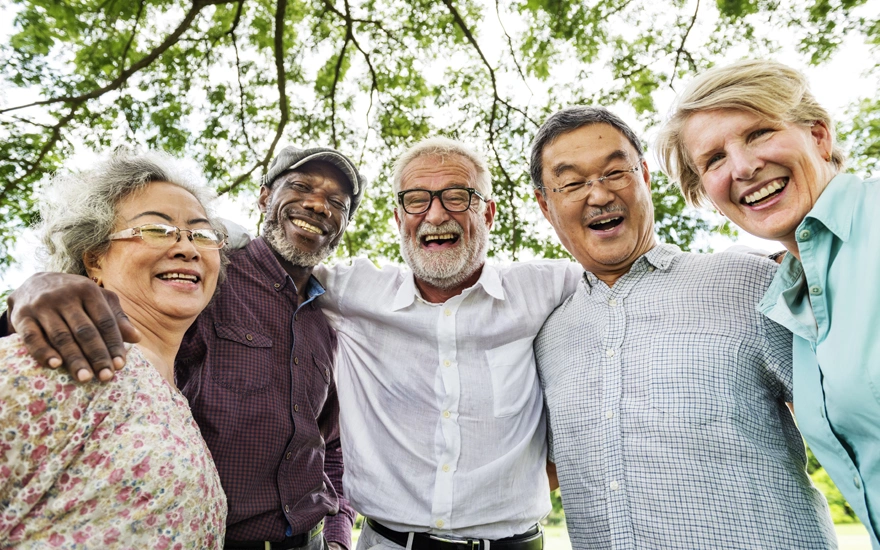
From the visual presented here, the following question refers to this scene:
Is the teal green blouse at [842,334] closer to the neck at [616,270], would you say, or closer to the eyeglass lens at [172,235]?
the neck at [616,270]

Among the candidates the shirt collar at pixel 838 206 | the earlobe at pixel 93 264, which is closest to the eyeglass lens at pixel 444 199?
the earlobe at pixel 93 264

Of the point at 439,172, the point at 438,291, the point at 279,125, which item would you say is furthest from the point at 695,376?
the point at 279,125

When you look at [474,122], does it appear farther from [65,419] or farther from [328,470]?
[65,419]

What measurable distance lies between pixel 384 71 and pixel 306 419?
471cm

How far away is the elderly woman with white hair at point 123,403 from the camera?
1.30 m

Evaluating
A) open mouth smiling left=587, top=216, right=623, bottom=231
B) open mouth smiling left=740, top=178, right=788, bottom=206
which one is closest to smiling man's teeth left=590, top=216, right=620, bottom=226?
open mouth smiling left=587, top=216, right=623, bottom=231

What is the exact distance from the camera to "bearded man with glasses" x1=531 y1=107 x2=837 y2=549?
181cm

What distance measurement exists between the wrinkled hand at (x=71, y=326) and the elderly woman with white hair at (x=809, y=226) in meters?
1.98

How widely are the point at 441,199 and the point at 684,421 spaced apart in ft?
5.15

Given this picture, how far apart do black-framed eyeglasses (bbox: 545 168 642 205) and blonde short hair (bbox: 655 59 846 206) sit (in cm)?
30

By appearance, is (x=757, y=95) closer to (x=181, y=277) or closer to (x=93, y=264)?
(x=181, y=277)

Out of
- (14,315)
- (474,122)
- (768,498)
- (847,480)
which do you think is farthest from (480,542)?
(474,122)

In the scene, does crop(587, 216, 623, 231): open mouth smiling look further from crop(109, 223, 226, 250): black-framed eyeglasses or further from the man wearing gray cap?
crop(109, 223, 226, 250): black-framed eyeglasses

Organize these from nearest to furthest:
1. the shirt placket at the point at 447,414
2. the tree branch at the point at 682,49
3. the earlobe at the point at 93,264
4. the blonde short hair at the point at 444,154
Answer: the earlobe at the point at 93,264, the shirt placket at the point at 447,414, the blonde short hair at the point at 444,154, the tree branch at the point at 682,49
